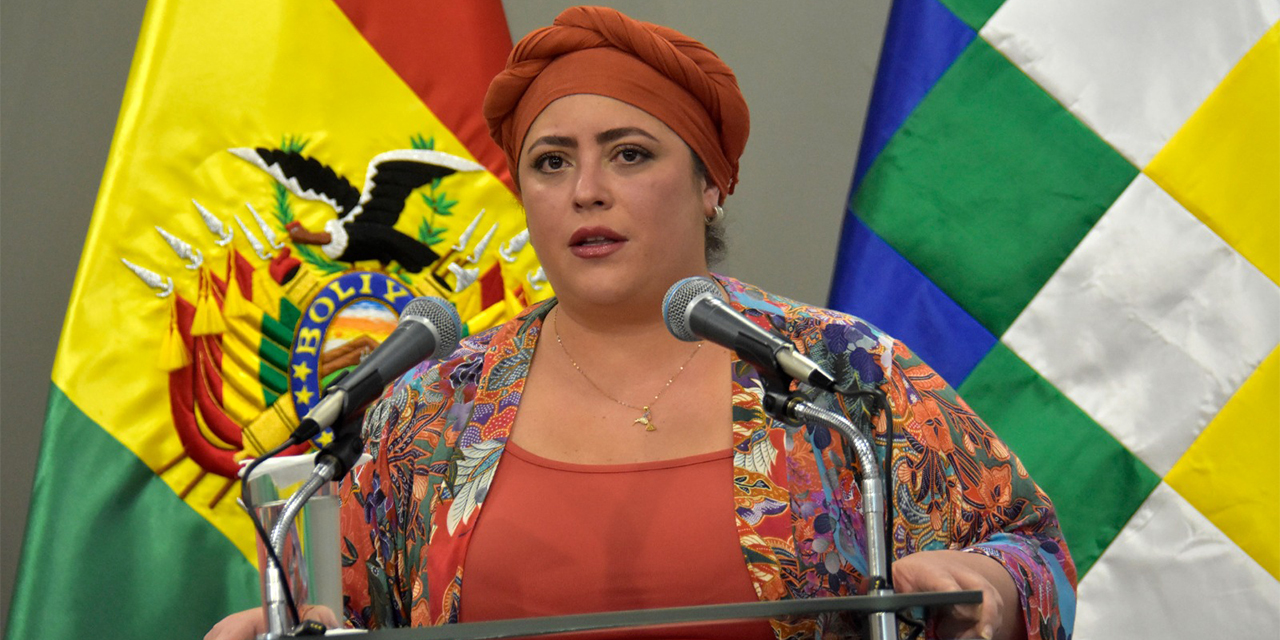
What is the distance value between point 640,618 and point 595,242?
0.76 m

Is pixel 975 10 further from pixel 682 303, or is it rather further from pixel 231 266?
pixel 231 266

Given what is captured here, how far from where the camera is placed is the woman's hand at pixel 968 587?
3.63 ft

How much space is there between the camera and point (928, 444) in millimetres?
1486

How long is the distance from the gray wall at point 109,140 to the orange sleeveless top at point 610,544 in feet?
3.23

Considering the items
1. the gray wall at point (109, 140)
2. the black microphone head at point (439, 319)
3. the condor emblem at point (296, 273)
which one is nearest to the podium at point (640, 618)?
the black microphone head at point (439, 319)

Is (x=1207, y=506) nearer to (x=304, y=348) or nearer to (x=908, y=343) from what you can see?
(x=908, y=343)

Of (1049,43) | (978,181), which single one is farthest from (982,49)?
(978,181)

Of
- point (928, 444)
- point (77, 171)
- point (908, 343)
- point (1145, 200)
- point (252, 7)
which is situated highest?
point (252, 7)

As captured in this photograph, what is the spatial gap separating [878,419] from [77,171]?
179 cm

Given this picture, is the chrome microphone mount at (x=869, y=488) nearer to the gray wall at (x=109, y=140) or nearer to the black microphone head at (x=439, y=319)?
the black microphone head at (x=439, y=319)

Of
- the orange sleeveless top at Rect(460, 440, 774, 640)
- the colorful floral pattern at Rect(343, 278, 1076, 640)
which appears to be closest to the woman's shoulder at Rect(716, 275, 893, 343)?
the colorful floral pattern at Rect(343, 278, 1076, 640)

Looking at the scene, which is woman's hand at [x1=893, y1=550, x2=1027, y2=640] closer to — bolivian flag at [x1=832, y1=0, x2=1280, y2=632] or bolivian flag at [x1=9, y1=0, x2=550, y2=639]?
bolivian flag at [x1=832, y1=0, x2=1280, y2=632]

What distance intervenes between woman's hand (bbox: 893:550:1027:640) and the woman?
0.03 meters

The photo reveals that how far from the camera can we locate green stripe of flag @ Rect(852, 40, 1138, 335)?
2184 millimetres
